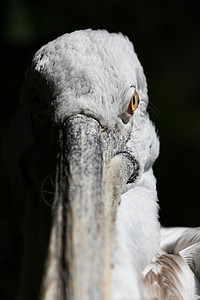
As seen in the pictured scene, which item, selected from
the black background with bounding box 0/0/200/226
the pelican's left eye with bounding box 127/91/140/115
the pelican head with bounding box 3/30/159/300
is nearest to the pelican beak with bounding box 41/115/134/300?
the pelican head with bounding box 3/30/159/300

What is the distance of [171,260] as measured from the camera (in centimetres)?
194

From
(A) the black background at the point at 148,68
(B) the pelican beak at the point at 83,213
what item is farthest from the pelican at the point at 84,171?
(A) the black background at the point at 148,68

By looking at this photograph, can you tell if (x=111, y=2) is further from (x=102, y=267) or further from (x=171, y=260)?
(x=102, y=267)

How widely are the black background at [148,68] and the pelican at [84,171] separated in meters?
1.32

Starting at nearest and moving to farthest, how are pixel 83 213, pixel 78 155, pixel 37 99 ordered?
pixel 83 213
pixel 78 155
pixel 37 99

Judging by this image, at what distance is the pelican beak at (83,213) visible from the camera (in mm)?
1366

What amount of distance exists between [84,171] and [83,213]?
0.15 meters

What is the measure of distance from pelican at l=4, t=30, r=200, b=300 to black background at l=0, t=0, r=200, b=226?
132 cm

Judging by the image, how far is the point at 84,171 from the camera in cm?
159

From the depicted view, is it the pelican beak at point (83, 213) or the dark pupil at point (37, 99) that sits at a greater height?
the dark pupil at point (37, 99)

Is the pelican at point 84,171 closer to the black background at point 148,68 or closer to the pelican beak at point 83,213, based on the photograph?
the pelican beak at point 83,213

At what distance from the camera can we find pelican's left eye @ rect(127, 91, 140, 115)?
77.2 inches

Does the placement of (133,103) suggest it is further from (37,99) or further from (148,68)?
(148,68)

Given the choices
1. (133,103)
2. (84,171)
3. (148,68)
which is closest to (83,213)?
(84,171)
